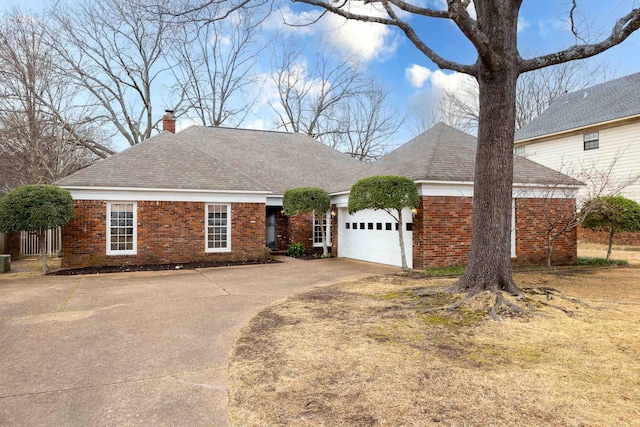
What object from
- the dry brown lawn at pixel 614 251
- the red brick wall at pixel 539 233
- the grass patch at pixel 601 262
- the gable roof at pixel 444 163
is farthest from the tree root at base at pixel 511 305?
the dry brown lawn at pixel 614 251

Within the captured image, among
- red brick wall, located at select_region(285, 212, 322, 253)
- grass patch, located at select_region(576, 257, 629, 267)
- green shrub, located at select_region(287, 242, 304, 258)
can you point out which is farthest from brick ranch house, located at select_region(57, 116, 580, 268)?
red brick wall, located at select_region(285, 212, 322, 253)

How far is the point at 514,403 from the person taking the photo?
3.19 m

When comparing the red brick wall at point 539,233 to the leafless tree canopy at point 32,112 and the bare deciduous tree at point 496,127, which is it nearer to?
the bare deciduous tree at point 496,127

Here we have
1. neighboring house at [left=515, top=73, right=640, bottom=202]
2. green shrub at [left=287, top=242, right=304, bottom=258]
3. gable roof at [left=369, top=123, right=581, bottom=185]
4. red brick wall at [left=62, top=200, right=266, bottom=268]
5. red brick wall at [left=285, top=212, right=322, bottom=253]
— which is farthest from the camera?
neighboring house at [left=515, top=73, right=640, bottom=202]

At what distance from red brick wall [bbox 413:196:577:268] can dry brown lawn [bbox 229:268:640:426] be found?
4389mm

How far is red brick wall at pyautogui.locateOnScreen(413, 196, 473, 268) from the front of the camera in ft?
36.5

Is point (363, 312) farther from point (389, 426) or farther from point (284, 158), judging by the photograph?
point (284, 158)

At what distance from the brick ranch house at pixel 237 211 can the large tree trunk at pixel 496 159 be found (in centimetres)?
416

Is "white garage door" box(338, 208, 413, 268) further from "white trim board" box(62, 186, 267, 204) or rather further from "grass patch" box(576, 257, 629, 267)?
"grass patch" box(576, 257, 629, 267)

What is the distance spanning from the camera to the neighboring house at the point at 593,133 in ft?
58.5

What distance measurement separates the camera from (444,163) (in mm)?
11969

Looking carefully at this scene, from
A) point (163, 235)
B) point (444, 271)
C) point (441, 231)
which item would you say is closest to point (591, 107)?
point (441, 231)

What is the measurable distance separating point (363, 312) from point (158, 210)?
899 centimetres

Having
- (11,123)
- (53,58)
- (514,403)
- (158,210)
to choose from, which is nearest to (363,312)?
(514,403)
